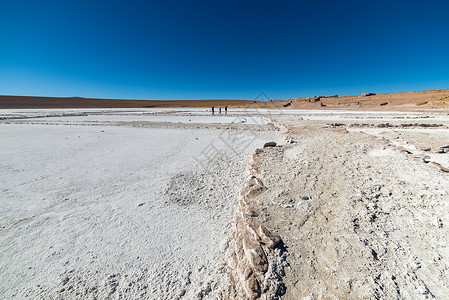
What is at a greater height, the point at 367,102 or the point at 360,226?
the point at 367,102

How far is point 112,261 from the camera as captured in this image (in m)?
2.31

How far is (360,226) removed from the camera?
8.46ft

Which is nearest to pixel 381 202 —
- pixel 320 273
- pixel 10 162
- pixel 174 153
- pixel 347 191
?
pixel 347 191

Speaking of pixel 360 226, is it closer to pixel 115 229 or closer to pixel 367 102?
pixel 115 229

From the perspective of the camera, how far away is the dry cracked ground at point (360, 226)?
182cm

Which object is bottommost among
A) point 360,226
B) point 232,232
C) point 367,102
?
point 232,232

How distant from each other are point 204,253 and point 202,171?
3.01 m

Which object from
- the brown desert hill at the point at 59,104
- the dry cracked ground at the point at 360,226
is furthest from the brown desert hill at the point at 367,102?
the dry cracked ground at the point at 360,226

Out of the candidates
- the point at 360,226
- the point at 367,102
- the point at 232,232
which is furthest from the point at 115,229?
the point at 367,102

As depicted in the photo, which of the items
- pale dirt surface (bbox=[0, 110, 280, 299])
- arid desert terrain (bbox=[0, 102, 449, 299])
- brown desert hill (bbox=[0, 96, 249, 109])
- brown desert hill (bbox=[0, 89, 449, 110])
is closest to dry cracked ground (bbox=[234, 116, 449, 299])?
arid desert terrain (bbox=[0, 102, 449, 299])

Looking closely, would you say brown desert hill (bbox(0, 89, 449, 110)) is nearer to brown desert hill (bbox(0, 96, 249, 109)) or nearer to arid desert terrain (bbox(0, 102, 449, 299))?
brown desert hill (bbox(0, 96, 249, 109))

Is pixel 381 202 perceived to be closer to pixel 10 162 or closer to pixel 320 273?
pixel 320 273

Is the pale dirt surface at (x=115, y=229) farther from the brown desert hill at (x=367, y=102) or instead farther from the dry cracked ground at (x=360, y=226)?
the brown desert hill at (x=367, y=102)

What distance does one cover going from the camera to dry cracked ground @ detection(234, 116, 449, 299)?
1815mm
